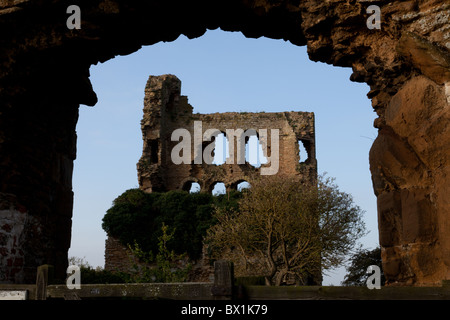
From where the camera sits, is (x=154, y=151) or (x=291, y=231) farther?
(x=154, y=151)

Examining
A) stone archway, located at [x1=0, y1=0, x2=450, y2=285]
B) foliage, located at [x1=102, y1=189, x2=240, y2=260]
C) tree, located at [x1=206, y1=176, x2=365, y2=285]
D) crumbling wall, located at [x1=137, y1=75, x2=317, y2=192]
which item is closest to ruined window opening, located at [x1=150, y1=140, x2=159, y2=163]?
crumbling wall, located at [x1=137, y1=75, x2=317, y2=192]

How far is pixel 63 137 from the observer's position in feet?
25.6

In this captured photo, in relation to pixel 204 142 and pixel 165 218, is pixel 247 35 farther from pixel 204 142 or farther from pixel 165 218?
pixel 204 142

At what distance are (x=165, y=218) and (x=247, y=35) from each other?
17.7m

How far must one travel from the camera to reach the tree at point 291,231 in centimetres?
1753

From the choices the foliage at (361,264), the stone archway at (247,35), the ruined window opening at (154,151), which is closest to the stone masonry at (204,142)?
the ruined window opening at (154,151)

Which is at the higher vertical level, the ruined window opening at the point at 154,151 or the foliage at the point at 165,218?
the ruined window opening at the point at 154,151

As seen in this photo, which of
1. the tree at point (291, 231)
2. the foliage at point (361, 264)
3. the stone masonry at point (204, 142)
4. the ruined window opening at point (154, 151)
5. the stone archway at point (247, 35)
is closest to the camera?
the stone archway at point (247, 35)

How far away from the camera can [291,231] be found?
17.6 metres

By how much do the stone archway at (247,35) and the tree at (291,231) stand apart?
10855 millimetres

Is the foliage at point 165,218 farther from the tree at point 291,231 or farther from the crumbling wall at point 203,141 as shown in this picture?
the crumbling wall at point 203,141

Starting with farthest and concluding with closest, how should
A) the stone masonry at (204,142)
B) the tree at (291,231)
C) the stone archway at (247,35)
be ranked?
the stone masonry at (204,142), the tree at (291,231), the stone archway at (247,35)

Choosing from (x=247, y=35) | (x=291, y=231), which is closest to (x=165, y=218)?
(x=291, y=231)
